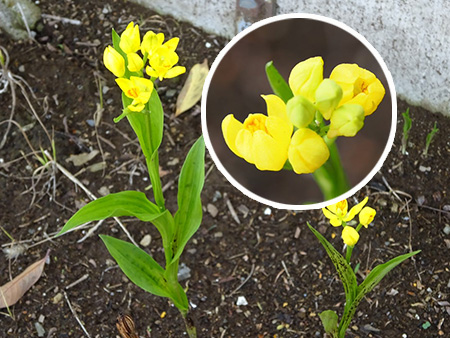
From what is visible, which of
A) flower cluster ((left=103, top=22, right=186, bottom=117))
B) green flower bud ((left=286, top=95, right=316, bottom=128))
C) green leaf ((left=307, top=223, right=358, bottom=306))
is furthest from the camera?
green leaf ((left=307, top=223, right=358, bottom=306))

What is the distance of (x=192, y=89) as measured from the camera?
5.95 ft

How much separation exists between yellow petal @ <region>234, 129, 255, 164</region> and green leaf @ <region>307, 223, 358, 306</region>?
0.94ft

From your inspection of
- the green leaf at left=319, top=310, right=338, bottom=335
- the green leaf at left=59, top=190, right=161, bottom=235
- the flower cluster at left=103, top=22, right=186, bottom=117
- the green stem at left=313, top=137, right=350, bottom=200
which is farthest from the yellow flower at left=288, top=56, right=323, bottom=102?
the green leaf at left=319, top=310, right=338, bottom=335

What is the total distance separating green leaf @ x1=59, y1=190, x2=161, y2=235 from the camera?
1070 millimetres

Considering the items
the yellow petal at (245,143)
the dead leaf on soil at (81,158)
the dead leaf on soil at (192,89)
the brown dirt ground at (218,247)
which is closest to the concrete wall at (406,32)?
the brown dirt ground at (218,247)

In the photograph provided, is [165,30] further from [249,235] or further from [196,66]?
[249,235]

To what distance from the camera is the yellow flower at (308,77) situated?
29.9 inches

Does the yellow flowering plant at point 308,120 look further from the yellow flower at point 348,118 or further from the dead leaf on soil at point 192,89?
the dead leaf on soil at point 192,89

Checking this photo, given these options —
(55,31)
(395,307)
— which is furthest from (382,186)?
(55,31)

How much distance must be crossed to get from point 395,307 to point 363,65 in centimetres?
69

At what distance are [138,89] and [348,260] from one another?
1.49 ft

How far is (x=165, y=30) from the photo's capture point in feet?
6.52

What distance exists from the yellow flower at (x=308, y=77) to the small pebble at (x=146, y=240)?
885 millimetres

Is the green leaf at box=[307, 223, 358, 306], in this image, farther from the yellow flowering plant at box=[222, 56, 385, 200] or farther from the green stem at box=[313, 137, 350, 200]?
the yellow flowering plant at box=[222, 56, 385, 200]
